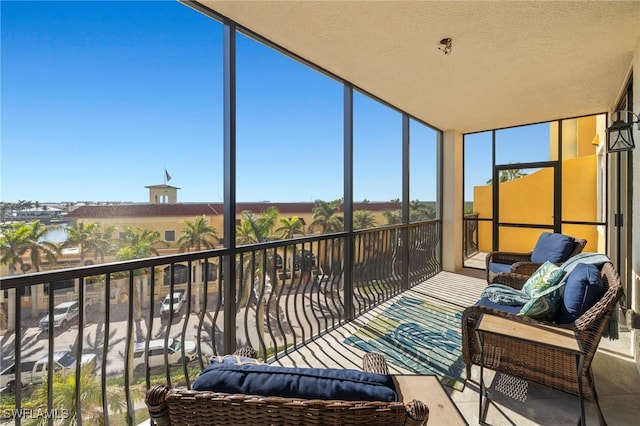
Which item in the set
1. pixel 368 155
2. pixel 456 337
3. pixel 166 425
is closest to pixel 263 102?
pixel 368 155

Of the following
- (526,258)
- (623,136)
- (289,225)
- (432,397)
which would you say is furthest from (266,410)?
(289,225)

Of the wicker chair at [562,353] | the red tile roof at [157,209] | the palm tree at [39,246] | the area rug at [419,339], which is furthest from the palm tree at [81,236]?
the wicker chair at [562,353]

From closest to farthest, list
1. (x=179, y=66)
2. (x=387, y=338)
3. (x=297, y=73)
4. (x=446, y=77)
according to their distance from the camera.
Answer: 1. (x=387, y=338)
2. (x=446, y=77)
3. (x=179, y=66)
4. (x=297, y=73)

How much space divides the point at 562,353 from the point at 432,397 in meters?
1.38

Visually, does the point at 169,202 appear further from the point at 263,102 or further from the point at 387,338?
the point at 263,102

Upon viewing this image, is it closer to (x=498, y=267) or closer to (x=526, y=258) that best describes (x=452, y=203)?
(x=526, y=258)

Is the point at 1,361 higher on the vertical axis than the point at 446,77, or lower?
lower

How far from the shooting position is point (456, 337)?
121 inches

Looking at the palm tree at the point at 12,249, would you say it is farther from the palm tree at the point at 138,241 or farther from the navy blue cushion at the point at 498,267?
the navy blue cushion at the point at 498,267

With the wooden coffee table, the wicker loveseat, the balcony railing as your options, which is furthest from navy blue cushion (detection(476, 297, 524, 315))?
the wooden coffee table

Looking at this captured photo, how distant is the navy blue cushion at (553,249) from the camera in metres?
3.48

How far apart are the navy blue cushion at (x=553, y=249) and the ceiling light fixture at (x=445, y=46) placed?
261 cm

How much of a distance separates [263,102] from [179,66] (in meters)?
4.83

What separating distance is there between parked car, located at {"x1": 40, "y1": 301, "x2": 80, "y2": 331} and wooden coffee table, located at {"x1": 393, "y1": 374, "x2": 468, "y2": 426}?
1.82 m
